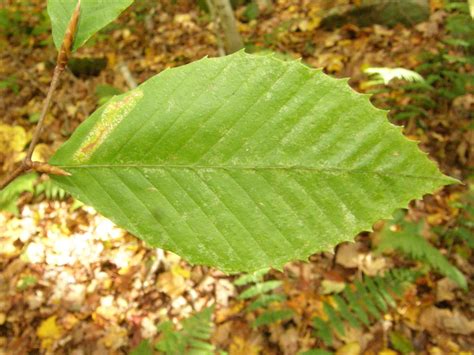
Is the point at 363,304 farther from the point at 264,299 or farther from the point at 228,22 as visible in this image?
the point at 228,22

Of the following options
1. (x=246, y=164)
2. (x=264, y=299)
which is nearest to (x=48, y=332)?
(x=264, y=299)

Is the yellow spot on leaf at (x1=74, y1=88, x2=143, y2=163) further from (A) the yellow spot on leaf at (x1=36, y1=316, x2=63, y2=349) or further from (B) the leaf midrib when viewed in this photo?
(A) the yellow spot on leaf at (x1=36, y1=316, x2=63, y2=349)

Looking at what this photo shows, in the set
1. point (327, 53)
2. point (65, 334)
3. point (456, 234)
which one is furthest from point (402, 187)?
point (327, 53)

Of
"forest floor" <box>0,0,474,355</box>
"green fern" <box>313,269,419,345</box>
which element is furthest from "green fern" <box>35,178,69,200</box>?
"green fern" <box>313,269,419,345</box>

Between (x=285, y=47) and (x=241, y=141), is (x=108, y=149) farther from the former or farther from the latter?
(x=285, y=47)

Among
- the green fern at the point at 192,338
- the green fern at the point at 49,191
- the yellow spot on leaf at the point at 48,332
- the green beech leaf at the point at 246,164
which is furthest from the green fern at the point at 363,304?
the green fern at the point at 49,191
